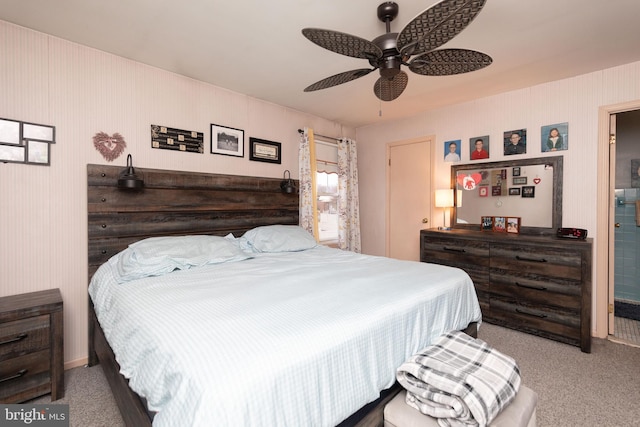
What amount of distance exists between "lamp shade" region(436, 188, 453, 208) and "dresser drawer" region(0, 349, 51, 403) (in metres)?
3.80

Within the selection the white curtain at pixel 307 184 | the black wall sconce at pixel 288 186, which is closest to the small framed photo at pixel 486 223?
the white curtain at pixel 307 184

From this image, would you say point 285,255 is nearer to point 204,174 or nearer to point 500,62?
point 204,174

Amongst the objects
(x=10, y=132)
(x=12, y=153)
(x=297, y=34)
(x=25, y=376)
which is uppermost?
(x=297, y=34)

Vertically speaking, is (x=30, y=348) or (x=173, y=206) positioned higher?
(x=173, y=206)

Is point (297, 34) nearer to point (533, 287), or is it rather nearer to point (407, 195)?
point (407, 195)

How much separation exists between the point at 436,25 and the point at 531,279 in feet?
8.35

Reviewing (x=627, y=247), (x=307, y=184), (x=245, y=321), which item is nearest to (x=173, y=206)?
(x=307, y=184)

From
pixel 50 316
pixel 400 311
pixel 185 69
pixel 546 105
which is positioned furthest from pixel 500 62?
pixel 50 316

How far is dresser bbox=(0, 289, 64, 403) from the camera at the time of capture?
5.79 feet

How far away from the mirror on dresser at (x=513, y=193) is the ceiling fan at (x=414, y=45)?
1952mm

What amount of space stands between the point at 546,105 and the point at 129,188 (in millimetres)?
4113

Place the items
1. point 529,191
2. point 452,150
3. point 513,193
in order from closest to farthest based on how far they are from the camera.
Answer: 1. point 529,191
2. point 513,193
3. point 452,150

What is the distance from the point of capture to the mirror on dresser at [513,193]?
10.1ft

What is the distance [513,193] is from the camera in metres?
3.32
